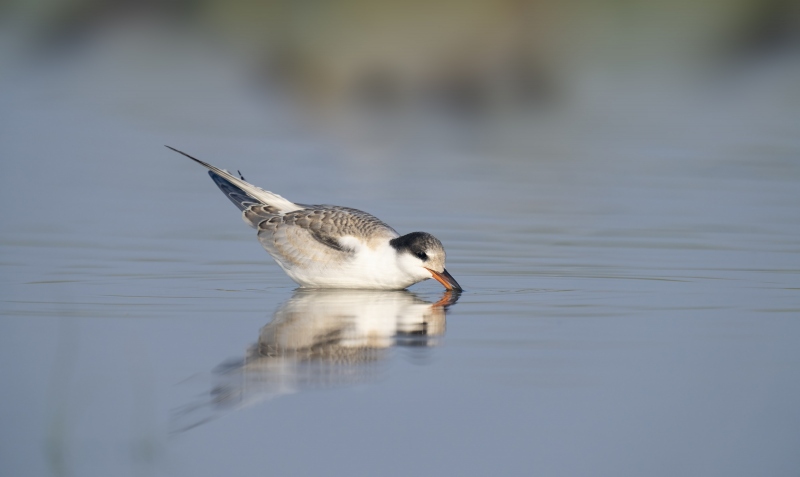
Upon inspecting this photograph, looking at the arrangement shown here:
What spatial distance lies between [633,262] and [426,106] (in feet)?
36.0

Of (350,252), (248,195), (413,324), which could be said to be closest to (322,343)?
(413,324)

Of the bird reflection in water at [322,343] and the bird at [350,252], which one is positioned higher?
the bird at [350,252]

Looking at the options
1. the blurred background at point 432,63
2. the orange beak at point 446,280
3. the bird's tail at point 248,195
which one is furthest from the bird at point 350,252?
the blurred background at point 432,63

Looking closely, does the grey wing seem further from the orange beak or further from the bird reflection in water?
the orange beak

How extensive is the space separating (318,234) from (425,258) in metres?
0.78

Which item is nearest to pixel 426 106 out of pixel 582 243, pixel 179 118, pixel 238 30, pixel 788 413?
pixel 179 118

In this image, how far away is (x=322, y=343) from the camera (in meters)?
7.18

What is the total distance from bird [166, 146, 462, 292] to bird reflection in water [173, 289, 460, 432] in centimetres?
9

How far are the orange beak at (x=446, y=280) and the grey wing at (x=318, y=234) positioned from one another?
0.47m

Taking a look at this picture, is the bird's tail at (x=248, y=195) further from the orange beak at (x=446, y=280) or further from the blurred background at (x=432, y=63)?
the blurred background at (x=432, y=63)

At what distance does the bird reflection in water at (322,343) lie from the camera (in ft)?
20.3

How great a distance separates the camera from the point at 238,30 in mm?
25672

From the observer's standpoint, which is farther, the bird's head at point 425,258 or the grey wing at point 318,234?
the grey wing at point 318,234

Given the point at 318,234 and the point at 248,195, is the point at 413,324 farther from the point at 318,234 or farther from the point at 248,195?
the point at 248,195
